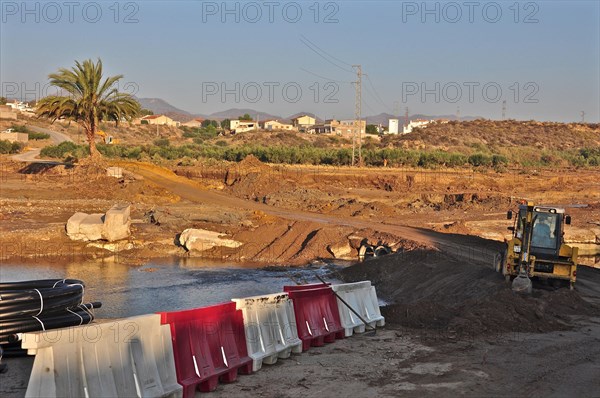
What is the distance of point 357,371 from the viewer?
1062 cm

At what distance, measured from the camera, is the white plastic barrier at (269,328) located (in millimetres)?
10781

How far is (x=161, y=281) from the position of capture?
21969mm

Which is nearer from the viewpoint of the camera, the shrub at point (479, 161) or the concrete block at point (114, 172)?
the concrete block at point (114, 172)

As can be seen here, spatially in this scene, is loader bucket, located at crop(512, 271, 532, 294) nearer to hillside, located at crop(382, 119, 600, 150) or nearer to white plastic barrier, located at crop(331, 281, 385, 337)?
white plastic barrier, located at crop(331, 281, 385, 337)

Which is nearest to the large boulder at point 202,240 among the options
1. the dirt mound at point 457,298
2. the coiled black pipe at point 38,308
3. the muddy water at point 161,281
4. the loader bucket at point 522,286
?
the muddy water at point 161,281

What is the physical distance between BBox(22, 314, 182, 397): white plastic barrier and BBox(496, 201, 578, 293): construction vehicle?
10.0 meters

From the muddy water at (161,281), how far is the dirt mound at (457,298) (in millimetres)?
2773

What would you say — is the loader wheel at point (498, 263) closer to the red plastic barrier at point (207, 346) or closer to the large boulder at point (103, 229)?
the red plastic barrier at point (207, 346)

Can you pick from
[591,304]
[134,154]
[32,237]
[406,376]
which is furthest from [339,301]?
[134,154]

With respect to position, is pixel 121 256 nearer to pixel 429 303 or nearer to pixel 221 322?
pixel 429 303

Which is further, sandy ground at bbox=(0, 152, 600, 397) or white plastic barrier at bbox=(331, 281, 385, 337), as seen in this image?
white plastic barrier at bbox=(331, 281, 385, 337)

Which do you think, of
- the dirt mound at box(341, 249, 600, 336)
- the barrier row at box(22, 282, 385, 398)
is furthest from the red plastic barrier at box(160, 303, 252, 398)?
the dirt mound at box(341, 249, 600, 336)

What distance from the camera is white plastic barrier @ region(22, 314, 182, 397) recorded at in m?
7.65

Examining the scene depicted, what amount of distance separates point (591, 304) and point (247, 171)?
3365cm
